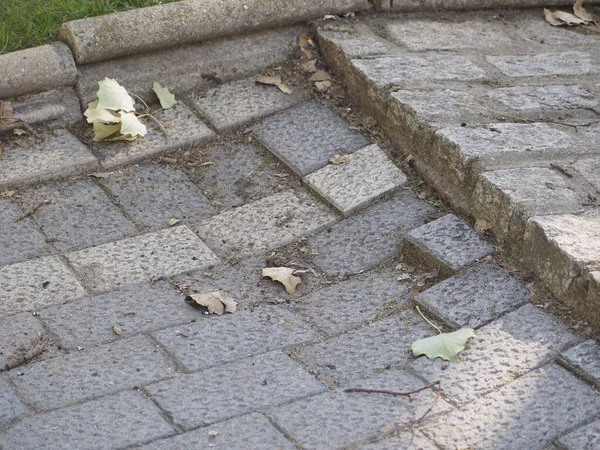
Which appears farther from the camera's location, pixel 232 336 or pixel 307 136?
pixel 307 136

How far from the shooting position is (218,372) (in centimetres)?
243

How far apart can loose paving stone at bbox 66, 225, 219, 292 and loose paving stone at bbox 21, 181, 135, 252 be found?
65 mm

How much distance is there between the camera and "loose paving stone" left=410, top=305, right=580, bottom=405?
235 cm

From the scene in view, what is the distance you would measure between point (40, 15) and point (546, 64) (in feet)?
6.53

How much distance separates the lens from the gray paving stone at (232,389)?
7.46 feet

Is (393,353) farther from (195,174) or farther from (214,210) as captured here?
(195,174)

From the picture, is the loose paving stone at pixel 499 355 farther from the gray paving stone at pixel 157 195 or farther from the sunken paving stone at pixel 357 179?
the gray paving stone at pixel 157 195

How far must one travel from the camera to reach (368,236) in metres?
3.03

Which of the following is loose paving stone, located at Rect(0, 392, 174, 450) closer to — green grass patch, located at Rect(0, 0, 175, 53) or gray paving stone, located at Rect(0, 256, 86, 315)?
gray paving stone, located at Rect(0, 256, 86, 315)

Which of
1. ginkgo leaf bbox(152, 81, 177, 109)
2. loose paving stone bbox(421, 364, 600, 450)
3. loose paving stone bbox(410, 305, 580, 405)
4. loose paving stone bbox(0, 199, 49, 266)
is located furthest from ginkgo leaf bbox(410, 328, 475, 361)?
ginkgo leaf bbox(152, 81, 177, 109)

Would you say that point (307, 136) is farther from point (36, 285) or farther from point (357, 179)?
point (36, 285)

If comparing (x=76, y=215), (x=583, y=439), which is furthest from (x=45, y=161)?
(x=583, y=439)

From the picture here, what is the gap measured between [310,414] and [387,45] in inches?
76.5

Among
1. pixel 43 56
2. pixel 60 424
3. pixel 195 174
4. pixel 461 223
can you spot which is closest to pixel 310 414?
pixel 60 424
